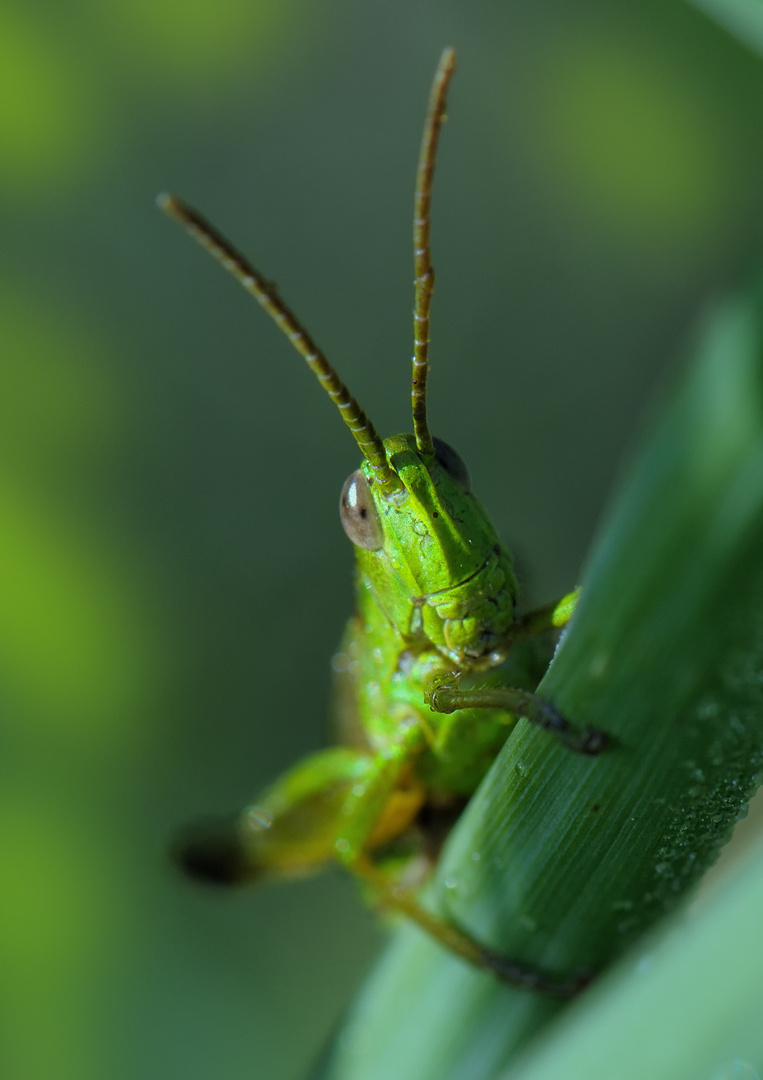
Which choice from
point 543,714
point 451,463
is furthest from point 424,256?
point 543,714

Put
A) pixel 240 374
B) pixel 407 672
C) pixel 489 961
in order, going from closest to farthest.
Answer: pixel 489 961 < pixel 407 672 < pixel 240 374

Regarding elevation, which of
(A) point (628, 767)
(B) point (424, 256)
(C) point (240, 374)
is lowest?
(C) point (240, 374)

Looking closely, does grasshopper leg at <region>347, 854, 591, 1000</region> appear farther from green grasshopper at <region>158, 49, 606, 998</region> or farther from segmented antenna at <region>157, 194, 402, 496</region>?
segmented antenna at <region>157, 194, 402, 496</region>

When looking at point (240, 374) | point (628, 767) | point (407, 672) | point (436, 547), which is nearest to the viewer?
point (628, 767)

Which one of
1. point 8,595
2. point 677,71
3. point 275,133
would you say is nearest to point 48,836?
point 8,595

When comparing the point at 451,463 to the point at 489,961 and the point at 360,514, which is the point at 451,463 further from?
the point at 489,961

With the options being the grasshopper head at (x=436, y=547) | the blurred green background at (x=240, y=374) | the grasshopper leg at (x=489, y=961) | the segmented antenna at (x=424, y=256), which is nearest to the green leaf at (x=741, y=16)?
the segmented antenna at (x=424, y=256)
